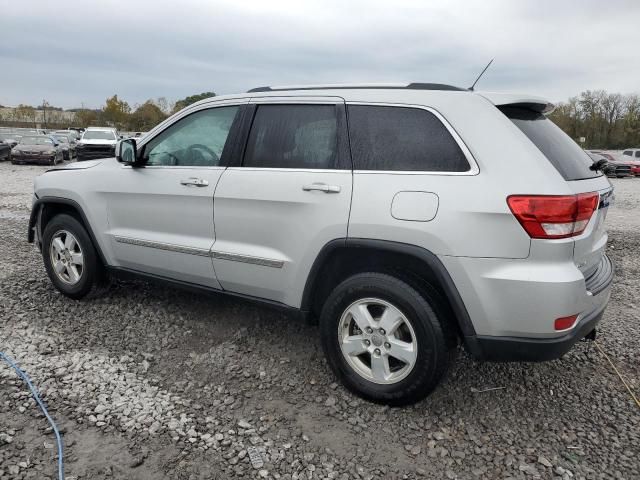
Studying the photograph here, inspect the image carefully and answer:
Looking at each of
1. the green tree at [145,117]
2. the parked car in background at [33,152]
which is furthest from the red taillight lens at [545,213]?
the green tree at [145,117]

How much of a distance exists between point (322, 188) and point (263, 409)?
136cm

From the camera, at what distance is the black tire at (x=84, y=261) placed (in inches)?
174

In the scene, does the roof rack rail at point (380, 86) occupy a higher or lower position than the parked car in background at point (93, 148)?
higher

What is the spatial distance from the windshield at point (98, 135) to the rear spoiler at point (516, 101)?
24.3 m

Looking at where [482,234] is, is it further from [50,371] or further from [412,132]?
[50,371]

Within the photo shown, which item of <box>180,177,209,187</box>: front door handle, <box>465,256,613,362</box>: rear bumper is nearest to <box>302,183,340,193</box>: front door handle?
<box>180,177,209,187</box>: front door handle

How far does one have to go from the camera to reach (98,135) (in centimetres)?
2448

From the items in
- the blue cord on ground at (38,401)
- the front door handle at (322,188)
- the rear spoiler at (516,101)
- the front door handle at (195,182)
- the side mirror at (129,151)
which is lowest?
the blue cord on ground at (38,401)

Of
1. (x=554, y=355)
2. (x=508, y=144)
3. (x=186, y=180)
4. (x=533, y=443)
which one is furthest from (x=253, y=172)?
(x=533, y=443)

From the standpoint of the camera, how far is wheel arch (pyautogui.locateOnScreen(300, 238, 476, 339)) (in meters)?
2.76

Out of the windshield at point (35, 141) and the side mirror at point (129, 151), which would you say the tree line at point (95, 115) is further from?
the side mirror at point (129, 151)

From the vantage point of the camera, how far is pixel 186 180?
373cm

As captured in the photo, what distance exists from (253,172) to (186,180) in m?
Answer: 0.59

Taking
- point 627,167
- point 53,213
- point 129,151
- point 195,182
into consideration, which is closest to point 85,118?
point 627,167
